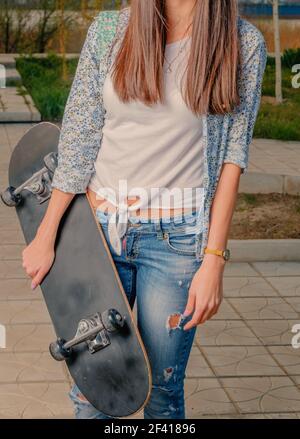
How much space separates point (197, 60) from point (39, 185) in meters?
0.60

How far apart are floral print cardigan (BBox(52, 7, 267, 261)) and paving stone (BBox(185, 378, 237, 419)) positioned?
5.19 ft

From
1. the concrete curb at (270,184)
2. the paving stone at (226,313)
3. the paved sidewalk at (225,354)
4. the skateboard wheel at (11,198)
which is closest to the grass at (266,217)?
the concrete curb at (270,184)

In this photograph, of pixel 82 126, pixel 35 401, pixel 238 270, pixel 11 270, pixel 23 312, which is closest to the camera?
pixel 82 126

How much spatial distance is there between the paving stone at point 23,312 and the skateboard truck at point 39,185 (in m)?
2.14

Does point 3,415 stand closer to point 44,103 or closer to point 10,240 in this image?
point 10,240

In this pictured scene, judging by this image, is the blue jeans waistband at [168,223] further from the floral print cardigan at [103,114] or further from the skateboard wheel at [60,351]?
the skateboard wheel at [60,351]

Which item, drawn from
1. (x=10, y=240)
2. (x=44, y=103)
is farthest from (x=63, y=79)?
(x=10, y=240)

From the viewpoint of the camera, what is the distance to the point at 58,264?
2.60 m

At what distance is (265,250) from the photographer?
5.98 metres

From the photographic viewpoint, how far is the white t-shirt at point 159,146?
96.5 inches

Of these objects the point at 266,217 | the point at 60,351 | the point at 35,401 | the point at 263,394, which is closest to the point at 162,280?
the point at 60,351

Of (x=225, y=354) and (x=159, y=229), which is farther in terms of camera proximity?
(x=225, y=354)

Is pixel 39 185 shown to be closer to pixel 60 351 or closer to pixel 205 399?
pixel 60 351

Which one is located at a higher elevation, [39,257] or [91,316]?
[39,257]
